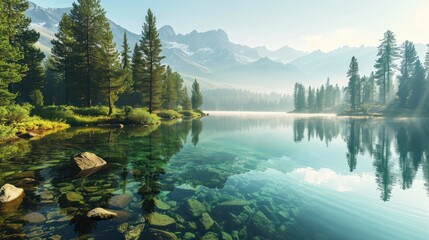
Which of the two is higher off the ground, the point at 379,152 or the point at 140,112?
the point at 140,112

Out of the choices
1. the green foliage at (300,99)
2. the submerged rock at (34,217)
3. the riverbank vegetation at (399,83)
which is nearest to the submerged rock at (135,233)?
the submerged rock at (34,217)

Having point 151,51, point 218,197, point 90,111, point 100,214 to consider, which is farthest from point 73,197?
point 151,51

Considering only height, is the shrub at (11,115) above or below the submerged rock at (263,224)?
above

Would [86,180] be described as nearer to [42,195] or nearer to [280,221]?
[42,195]

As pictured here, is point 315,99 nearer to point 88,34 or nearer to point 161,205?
point 88,34

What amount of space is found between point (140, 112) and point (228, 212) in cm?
3685

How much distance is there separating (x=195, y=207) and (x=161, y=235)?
228 cm

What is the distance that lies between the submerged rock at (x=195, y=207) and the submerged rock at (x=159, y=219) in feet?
2.95

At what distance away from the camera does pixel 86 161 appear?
1301 centimetres

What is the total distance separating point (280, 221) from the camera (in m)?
7.94

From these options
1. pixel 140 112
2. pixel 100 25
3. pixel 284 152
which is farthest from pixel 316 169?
pixel 100 25

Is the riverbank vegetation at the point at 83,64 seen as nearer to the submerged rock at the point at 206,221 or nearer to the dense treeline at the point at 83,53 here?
the dense treeline at the point at 83,53

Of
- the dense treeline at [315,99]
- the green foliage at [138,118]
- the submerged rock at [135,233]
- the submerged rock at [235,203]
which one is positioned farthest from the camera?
the dense treeline at [315,99]

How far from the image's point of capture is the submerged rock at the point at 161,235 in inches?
250
